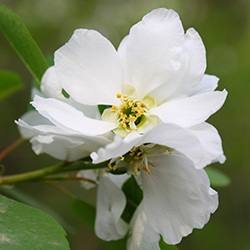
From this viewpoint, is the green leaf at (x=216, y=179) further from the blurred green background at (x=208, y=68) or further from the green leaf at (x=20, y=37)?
the blurred green background at (x=208, y=68)

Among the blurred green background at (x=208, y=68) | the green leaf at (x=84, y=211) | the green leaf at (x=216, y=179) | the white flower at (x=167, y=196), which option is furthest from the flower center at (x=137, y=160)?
the blurred green background at (x=208, y=68)

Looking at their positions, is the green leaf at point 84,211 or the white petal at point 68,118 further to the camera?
the green leaf at point 84,211

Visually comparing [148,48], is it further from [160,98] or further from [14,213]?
[14,213]

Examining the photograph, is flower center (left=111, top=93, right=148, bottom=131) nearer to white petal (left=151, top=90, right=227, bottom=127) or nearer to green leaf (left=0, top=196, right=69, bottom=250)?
white petal (left=151, top=90, right=227, bottom=127)

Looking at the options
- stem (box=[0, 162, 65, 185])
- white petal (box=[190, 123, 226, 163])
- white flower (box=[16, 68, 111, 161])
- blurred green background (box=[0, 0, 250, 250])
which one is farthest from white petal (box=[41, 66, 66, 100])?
blurred green background (box=[0, 0, 250, 250])

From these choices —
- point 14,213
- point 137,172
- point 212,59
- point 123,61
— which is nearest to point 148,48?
point 123,61

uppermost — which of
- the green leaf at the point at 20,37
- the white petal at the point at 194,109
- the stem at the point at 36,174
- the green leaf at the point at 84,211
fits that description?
the green leaf at the point at 20,37

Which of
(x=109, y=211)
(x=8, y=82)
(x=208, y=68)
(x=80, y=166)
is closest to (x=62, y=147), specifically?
(x=80, y=166)
